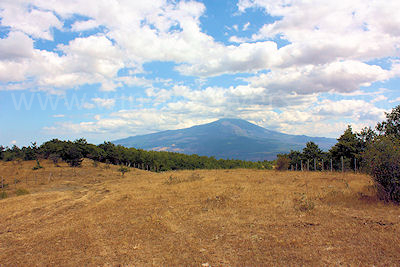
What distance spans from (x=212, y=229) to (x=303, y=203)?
18.8ft

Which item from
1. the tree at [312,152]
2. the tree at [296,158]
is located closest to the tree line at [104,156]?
the tree at [296,158]


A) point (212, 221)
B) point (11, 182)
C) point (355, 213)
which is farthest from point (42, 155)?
point (355, 213)

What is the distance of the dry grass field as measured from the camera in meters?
7.12

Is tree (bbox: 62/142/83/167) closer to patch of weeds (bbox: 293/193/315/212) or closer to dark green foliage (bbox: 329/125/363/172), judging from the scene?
patch of weeds (bbox: 293/193/315/212)

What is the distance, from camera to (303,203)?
12.2 m

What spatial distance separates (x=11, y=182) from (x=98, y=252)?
29.2 meters

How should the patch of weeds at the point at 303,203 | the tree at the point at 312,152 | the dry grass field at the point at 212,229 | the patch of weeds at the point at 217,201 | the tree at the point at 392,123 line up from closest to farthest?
1. the dry grass field at the point at 212,229
2. the patch of weeds at the point at 303,203
3. the patch of weeds at the point at 217,201
4. the tree at the point at 392,123
5. the tree at the point at 312,152

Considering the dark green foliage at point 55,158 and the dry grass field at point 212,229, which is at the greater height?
the dark green foliage at point 55,158

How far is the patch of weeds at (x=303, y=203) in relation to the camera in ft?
36.8

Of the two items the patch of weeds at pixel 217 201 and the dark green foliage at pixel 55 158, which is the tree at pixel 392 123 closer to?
the patch of weeds at pixel 217 201

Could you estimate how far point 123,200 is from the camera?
1612cm

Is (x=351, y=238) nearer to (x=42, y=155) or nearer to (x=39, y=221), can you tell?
(x=39, y=221)

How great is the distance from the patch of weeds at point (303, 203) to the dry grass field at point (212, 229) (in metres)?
0.05

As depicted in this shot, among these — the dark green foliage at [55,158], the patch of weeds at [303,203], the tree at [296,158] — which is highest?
the dark green foliage at [55,158]
